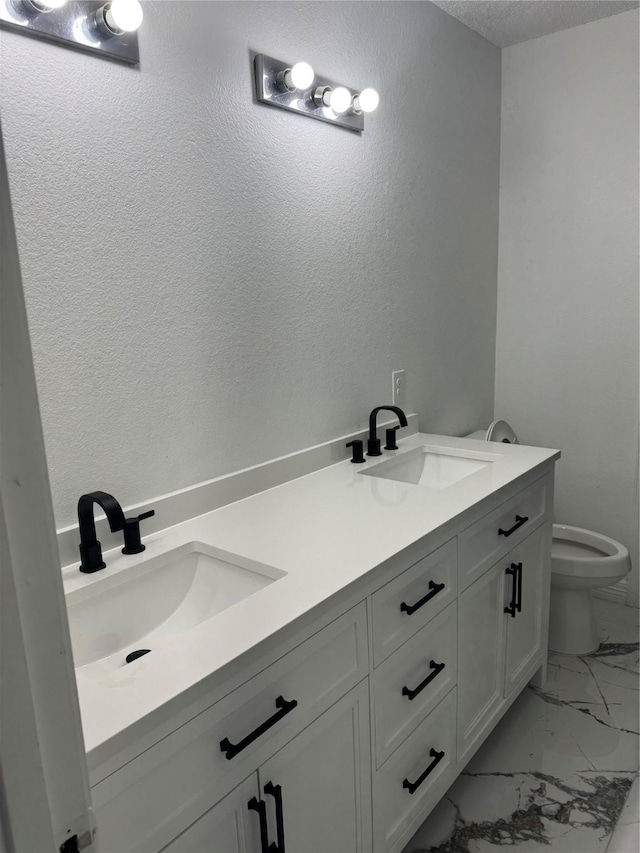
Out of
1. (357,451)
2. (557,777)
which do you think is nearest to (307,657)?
(357,451)

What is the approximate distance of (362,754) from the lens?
1238 mm

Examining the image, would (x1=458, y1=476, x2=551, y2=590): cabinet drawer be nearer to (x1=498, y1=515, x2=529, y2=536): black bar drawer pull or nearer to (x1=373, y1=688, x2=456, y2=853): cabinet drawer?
(x1=498, y1=515, x2=529, y2=536): black bar drawer pull

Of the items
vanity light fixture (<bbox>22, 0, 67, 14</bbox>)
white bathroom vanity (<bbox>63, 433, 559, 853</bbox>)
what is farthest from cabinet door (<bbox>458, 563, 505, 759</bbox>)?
vanity light fixture (<bbox>22, 0, 67, 14</bbox>)

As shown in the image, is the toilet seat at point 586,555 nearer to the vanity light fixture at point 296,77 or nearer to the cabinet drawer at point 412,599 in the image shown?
the cabinet drawer at point 412,599

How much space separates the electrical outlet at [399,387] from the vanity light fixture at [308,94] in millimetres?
777

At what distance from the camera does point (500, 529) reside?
1.71 metres

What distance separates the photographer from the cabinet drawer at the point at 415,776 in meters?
1.33

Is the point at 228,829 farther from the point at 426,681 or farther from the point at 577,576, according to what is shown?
the point at 577,576

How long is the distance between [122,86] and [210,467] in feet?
2.78

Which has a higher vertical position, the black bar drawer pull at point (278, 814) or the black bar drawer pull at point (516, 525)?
the black bar drawer pull at point (516, 525)

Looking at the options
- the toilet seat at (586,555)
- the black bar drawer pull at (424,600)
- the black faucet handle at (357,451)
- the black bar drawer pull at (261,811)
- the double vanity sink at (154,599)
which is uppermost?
the black faucet handle at (357,451)

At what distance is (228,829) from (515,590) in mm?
1128

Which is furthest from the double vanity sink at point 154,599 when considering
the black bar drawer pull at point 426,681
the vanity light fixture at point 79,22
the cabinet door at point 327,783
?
the vanity light fixture at point 79,22

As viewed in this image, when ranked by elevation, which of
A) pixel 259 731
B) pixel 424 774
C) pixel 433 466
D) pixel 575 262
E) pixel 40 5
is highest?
pixel 40 5
